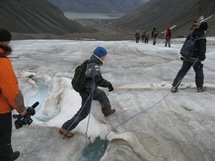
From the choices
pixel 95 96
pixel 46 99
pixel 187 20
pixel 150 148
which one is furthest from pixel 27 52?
pixel 187 20

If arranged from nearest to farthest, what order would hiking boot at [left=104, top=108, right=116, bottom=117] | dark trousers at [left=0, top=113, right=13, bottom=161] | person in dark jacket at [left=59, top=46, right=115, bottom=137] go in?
1. dark trousers at [left=0, top=113, right=13, bottom=161]
2. person in dark jacket at [left=59, top=46, right=115, bottom=137]
3. hiking boot at [left=104, top=108, right=116, bottom=117]

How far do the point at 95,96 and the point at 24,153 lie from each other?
157 centimetres

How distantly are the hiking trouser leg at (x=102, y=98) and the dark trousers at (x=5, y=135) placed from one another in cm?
187

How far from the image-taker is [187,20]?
75.7m

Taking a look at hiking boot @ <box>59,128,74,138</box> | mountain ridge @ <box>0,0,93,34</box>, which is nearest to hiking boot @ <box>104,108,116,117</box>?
hiking boot @ <box>59,128,74,138</box>

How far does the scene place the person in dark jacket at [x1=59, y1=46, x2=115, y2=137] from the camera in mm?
4914

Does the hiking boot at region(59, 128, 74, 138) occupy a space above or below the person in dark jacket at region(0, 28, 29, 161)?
below

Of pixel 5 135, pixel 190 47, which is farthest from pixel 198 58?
pixel 5 135

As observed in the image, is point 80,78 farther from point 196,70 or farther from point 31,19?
point 31,19

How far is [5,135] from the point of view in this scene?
3965mm

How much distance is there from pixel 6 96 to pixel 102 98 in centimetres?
233

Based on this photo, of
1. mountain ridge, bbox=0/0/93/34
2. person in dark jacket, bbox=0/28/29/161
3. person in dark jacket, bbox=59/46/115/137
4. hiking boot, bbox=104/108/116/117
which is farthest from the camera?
mountain ridge, bbox=0/0/93/34

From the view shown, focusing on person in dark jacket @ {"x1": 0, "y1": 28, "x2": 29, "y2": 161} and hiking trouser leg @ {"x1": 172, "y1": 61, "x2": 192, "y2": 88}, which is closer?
person in dark jacket @ {"x1": 0, "y1": 28, "x2": 29, "y2": 161}

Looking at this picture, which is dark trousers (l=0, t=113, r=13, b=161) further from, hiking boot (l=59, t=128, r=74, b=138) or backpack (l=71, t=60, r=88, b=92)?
backpack (l=71, t=60, r=88, b=92)
